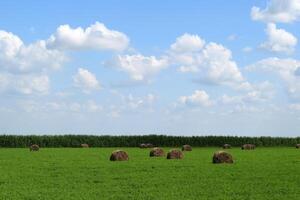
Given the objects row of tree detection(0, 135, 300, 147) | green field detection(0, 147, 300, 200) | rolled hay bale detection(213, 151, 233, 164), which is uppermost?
row of tree detection(0, 135, 300, 147)

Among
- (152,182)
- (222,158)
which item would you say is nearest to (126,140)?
(222,158)

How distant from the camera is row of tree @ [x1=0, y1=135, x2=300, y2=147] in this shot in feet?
262

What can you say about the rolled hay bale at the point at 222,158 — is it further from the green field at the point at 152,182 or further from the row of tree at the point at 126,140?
the row of tree at the point at 126,140

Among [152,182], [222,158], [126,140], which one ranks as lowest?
[152,182]

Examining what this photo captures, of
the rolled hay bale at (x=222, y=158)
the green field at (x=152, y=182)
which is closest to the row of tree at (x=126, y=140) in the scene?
the rolled hay bale at (x=222, y=158)

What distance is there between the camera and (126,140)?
82062mm

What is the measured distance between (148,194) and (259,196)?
3566 mm

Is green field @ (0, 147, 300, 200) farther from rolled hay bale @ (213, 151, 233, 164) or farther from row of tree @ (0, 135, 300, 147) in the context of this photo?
row of tree @ (0, 135, 300, 147)

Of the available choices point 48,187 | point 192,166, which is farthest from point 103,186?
point 192,166

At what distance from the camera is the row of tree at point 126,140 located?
7988 centimetres

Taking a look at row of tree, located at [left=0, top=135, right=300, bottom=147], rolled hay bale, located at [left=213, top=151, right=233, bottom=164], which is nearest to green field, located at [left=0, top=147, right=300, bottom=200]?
rolled hay bale, located at [left=213, top=151, right=233, bottom=164]

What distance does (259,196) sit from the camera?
17.5 metres

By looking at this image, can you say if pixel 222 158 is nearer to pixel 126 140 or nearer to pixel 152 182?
pixel 152 182

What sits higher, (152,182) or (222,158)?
(222,158)
